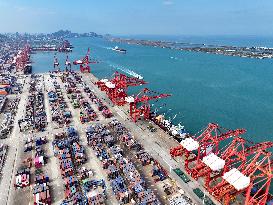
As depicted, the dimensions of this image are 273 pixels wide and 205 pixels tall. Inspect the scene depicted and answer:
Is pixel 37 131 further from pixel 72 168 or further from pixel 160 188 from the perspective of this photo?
pixel 160 188

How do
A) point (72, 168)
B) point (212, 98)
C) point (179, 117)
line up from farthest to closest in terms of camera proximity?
point (212, 98)
point (179, 117)
point (72, 168)

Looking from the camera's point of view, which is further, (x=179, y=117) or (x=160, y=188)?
(x=179, y=117)

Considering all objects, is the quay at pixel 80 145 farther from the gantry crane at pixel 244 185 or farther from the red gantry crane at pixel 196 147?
the gantry crane at pixel 244 185

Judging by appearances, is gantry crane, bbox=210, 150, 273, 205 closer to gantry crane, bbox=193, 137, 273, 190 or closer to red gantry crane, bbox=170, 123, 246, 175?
gantry crane, bbox=193, 137, 273, 190

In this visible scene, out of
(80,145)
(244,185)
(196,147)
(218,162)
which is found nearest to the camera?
(244,185)

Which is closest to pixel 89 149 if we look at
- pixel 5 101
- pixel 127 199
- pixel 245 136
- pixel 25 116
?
pixel 127 199

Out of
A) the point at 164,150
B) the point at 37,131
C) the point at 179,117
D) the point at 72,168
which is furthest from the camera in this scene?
the point at 179,117


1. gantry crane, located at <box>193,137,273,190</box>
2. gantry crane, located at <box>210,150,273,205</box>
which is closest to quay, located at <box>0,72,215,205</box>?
gantry crane, located at <box>210,150,273,205</box>

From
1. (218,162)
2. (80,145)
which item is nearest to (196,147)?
(218,162)

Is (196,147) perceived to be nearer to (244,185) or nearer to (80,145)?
(244,185)

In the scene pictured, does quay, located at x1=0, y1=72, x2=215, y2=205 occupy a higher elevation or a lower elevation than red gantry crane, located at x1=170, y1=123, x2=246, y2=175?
lower
